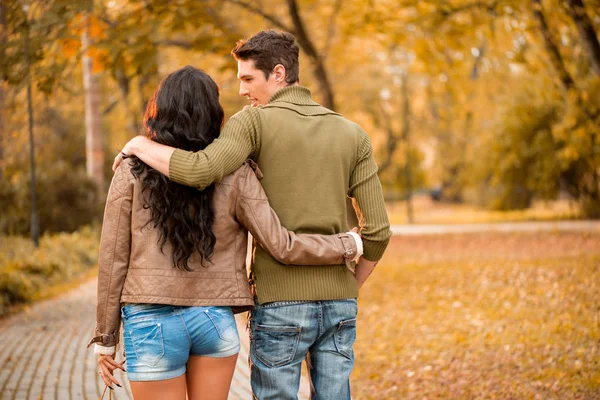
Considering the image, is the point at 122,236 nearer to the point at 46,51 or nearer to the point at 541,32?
the point at 46,51

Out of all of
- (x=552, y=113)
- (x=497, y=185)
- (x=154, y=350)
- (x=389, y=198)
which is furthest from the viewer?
(x=389, y=198)

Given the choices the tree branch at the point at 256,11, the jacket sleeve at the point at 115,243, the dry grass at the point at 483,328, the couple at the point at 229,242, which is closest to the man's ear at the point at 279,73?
the couple at the point at 229,242

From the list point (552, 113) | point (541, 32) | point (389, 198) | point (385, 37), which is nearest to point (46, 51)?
point (385, 37)

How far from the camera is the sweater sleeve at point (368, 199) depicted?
2.92 meters

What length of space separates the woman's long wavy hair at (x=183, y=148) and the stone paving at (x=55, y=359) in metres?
3.11

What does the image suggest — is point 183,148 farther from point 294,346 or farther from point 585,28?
point 585,28

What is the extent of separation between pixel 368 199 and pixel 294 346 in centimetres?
65

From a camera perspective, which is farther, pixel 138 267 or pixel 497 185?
pixel 497 185

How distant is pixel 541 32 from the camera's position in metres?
11.5

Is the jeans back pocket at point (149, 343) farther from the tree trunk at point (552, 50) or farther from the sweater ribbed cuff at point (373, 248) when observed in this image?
the tree trunk at point (552, 50)

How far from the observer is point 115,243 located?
8.74 ft

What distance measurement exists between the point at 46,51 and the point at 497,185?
69.4 ft

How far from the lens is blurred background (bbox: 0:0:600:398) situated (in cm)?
834

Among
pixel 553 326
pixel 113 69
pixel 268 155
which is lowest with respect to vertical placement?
pixel 553 326
